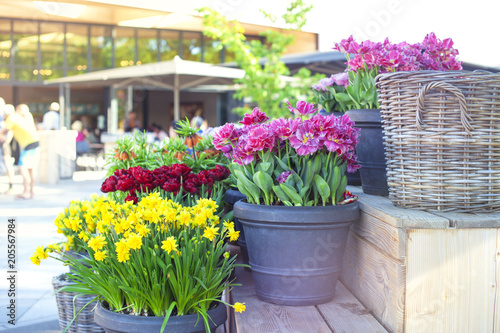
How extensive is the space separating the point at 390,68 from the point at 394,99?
36 cm

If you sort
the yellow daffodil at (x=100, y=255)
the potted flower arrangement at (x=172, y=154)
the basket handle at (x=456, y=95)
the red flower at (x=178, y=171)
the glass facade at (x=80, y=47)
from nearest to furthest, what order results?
the basket handle at (x=456, y=95)
the yellow daffodil at (x=100, y=255)
the red flower at (x=178, y=171)
the potted flower arrangement at (x=172, y=154)
the glass facade at (x=80, y=47)

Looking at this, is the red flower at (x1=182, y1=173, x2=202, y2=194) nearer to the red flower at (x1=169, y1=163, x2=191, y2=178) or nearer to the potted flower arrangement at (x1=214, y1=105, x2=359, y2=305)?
the red flower at (x1=169, y1=163, x2=191, y2=178)

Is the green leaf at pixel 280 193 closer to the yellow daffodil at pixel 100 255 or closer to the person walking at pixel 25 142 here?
the yellow daffodil at pixel 100 255

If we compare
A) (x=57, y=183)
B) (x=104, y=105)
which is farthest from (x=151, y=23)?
(x=57, y=183)

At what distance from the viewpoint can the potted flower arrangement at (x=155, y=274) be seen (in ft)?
4.95

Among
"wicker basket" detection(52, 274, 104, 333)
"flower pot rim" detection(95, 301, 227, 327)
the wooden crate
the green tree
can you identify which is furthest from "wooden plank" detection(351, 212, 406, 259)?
the green tree

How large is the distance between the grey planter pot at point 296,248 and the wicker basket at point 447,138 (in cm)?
25

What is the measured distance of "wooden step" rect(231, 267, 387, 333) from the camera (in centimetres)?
151

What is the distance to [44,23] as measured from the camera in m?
16.1

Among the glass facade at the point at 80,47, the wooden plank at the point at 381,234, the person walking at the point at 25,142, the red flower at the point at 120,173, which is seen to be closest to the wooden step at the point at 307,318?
the wooden plank at the point at 381,234

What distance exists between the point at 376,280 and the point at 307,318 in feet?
0.85

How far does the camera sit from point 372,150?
1944 millimetres

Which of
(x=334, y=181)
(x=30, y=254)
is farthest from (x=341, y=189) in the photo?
(x=30, y=254)

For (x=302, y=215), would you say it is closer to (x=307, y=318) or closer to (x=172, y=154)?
(x=307, y=318)
